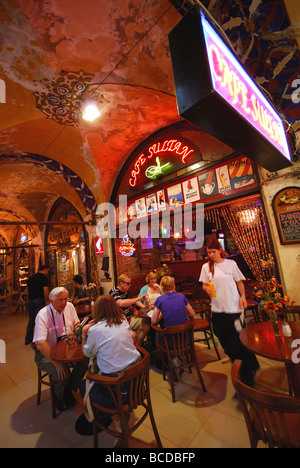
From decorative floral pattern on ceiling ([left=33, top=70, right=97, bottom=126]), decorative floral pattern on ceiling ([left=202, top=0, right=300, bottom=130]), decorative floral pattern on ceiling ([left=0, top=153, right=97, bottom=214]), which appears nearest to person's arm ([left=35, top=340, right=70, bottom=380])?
decorative floral pattern on ceiling ([left=202, top=0, right=300, bottom=130])

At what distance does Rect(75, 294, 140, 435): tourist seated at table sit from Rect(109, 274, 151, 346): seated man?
5.42ft

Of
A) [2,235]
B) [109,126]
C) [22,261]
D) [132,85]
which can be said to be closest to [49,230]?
[22,261]

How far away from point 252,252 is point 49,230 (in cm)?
1082

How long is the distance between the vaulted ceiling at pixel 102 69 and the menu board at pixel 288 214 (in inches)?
41.6

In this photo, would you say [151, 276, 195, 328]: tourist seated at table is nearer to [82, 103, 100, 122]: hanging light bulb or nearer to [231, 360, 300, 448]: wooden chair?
[231, 360, 300, 448]: wooden chair

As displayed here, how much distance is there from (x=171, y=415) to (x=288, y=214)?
340 centimetres

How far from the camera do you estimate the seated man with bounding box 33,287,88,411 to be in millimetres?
2594

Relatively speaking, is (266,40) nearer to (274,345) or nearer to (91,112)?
(91,112)

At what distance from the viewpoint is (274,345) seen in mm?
2131

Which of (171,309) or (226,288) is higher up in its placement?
(226,288)

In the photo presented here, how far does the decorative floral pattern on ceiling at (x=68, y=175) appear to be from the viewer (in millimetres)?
6918

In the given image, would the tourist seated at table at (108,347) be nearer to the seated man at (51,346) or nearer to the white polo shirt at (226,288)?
the seated man at (51,346)

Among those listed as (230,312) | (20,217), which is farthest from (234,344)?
(20,217)

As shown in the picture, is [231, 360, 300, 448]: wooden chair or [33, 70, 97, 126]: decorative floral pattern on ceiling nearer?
[231, 360, 300, 448]: wooden chair
